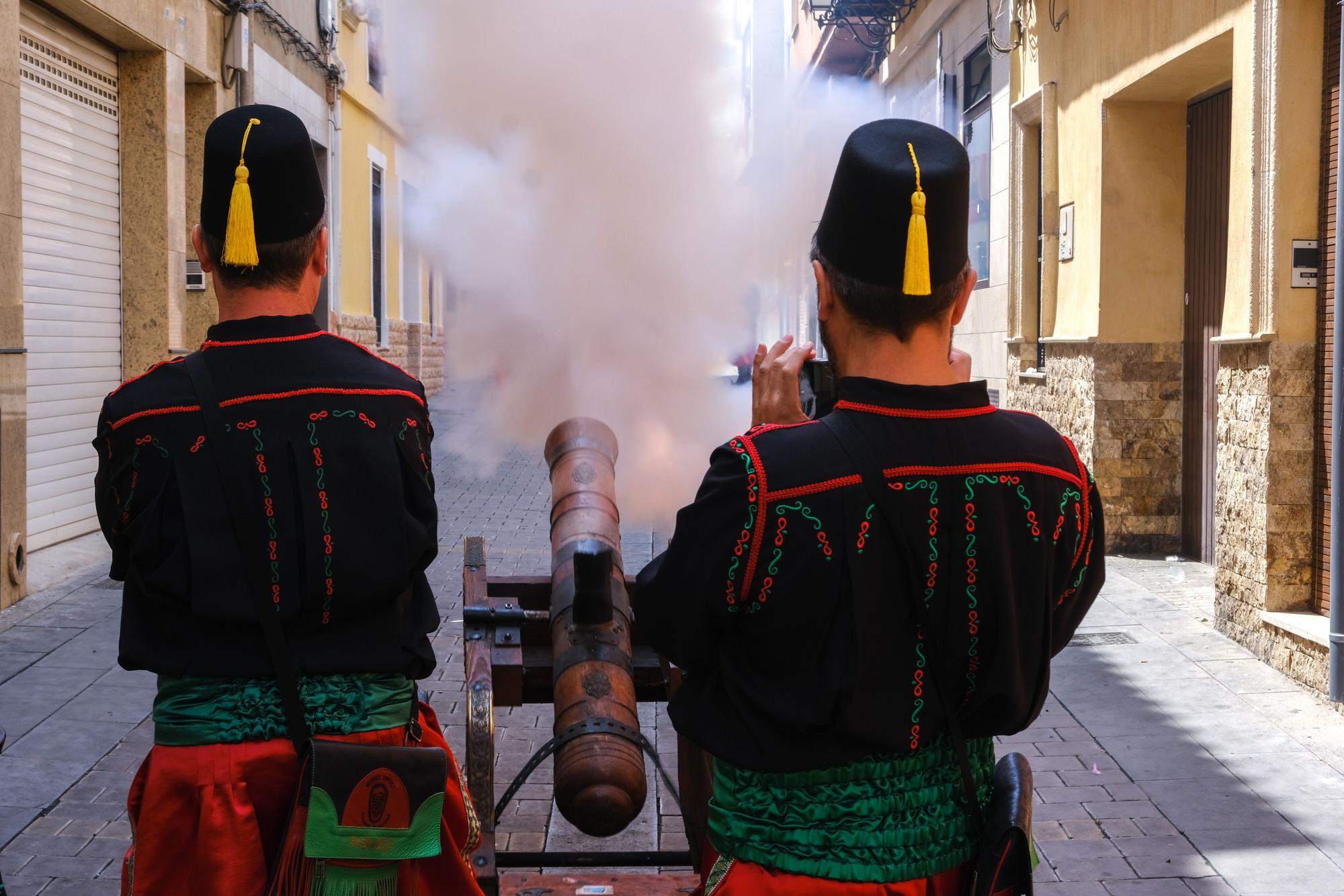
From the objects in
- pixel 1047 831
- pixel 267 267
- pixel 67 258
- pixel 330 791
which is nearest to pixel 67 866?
pixel 330 791

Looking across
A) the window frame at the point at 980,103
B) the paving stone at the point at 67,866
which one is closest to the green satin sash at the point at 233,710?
the paving stone at the point at 67,866

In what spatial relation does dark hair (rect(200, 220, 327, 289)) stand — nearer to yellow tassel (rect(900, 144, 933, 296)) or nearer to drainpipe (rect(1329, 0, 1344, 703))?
yellow tassel (rect(900, 144, 933, 296))

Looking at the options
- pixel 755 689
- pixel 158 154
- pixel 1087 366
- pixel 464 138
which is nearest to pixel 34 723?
pixel 464 138

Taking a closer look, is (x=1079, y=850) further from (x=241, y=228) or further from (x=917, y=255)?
(x=241, y=228)

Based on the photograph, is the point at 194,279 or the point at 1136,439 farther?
the point at 194,279

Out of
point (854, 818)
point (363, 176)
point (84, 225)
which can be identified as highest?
point (363, 176)

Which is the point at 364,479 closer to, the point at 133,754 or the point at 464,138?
the point at 133,754

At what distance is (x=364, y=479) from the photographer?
6.93ft

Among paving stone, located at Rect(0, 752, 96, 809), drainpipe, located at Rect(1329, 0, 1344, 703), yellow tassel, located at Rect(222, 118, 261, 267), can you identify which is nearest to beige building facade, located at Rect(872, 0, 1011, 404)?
drainpipe, located at Rect(1329, 0, 1344, 703)

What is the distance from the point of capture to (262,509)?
2.05 meters

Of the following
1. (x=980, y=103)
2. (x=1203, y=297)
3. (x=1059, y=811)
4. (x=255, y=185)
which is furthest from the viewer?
(x=980, y=103)

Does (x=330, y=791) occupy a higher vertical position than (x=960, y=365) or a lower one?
lower

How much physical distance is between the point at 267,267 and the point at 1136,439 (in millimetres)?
7188

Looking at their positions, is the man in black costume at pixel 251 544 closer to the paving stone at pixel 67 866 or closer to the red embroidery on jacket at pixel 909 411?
the red embroidery on jacket at pixel 909 411
